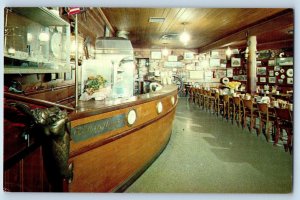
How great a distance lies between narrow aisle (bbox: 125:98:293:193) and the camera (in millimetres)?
3166

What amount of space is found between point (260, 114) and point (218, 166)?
96.5 inches

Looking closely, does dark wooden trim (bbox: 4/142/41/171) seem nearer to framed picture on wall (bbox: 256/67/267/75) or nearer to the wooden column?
the wooden column

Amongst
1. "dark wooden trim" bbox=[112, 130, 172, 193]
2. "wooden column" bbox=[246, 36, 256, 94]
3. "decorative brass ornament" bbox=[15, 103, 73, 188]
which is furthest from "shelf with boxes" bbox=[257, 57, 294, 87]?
"decorative brass ornament" bbox=[15, 103, 73, 188]

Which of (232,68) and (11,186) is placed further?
(232,68)

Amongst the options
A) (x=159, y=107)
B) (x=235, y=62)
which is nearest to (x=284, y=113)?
(x=159, y=107)

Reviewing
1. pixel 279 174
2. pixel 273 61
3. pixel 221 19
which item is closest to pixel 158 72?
pixel 273 61

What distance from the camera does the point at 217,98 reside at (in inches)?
331

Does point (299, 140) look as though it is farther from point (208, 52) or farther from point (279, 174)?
point (208, 52)

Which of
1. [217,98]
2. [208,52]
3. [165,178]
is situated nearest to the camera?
[165,178]

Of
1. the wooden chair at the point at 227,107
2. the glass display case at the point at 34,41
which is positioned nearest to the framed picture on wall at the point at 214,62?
the wooden chair at the point at 227,107

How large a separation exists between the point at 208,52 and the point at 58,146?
13.2m

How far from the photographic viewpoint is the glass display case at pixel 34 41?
213cm

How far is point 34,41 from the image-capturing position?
2.56 metres

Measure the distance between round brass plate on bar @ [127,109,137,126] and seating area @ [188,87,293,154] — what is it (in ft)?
8.60
